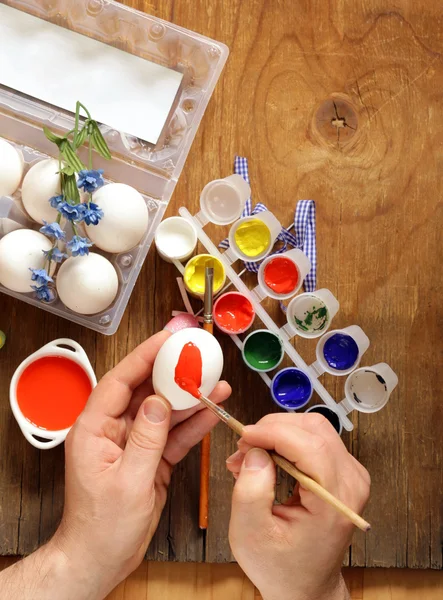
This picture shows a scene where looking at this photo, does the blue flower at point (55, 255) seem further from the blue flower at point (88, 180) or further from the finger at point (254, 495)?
the finger at point (254, 495)

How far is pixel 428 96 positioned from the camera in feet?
4.48

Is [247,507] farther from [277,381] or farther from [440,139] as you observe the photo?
[440,139]

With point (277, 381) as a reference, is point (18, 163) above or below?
above

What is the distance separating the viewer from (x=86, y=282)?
46.7 inches

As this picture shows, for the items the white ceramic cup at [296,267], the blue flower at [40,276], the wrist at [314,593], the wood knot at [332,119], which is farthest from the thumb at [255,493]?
the wood knot at [332,119]

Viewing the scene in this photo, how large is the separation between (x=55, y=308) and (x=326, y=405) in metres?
0.57

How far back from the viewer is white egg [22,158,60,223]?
1.18 m

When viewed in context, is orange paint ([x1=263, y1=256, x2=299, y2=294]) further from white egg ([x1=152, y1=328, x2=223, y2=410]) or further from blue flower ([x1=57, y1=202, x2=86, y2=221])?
blue flower ([x1=57, y1=202, x2=86, y2=221])

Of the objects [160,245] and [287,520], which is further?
[160,245]

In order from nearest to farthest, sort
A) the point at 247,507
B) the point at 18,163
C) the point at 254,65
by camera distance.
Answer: the point at 247,507 → the point at 18,163 → the point at 254,65

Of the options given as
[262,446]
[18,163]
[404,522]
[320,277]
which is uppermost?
[18,163]

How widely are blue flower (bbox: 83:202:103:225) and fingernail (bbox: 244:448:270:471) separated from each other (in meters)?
0.48

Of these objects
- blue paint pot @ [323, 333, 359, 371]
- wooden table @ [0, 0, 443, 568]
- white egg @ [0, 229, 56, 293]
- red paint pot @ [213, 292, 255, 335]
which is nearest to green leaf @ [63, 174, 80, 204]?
white egg @ [0, 229, 56, 293]

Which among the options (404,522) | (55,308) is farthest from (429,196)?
(55,308)
